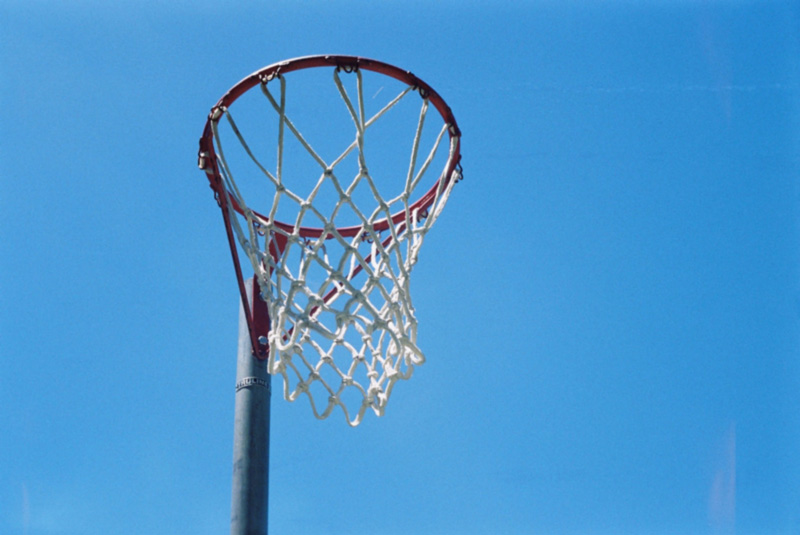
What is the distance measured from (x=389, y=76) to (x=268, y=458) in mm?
2023

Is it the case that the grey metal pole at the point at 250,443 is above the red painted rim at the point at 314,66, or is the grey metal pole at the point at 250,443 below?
below

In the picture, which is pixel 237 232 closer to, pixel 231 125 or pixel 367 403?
pixel 231 125

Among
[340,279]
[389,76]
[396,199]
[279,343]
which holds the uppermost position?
[389,76]

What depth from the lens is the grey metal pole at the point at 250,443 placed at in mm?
4594

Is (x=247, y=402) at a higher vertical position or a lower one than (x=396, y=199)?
lower

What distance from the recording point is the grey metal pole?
459cm

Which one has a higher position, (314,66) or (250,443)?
(314,66)

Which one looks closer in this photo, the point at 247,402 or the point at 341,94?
the point at 341,94

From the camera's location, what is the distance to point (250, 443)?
189 inches

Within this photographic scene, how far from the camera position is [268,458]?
4852mm

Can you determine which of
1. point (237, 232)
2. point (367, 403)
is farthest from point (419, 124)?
point (367, 403)

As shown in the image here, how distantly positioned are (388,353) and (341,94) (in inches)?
50.6

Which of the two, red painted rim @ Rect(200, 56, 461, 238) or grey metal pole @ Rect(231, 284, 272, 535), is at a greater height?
red painted rim @ Rect(200, 56, 461, 238)

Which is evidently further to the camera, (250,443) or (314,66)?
(250,443)
